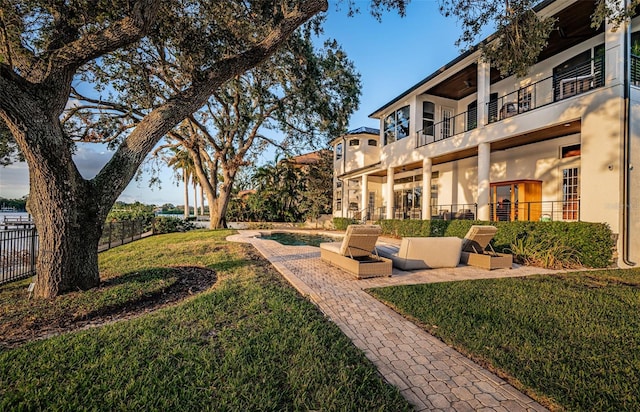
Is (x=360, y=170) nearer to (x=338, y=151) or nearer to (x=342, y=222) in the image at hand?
(x=342, y=222)

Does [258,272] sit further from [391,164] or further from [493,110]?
[493,110]

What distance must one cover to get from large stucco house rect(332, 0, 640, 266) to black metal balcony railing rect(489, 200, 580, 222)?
1.7 inches

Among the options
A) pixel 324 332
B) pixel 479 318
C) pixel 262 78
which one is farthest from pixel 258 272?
pixel 262 78

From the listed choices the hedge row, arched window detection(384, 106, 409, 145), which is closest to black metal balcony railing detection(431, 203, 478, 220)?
the hedge row

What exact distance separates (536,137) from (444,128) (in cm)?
515

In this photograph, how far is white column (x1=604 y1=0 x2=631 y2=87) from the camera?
8125 millimetres

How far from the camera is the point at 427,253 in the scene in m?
7.40

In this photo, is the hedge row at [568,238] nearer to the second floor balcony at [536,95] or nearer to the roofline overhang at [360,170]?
the second floor balcony at [536,95]

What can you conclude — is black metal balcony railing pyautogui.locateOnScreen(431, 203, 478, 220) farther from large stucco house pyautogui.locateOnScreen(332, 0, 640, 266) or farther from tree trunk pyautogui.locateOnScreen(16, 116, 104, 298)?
tree trunk pyautogui.locateOnScreen(16, 116, 104, 298)

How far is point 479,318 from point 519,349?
906 millimetres

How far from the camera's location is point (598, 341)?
3383 millimetres

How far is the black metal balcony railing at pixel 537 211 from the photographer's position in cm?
1138

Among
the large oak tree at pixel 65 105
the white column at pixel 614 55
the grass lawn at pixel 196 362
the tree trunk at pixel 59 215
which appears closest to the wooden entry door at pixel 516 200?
the white column at pixel 614 55

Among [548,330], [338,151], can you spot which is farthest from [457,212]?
[548,330]
